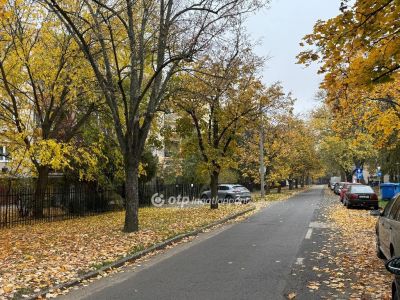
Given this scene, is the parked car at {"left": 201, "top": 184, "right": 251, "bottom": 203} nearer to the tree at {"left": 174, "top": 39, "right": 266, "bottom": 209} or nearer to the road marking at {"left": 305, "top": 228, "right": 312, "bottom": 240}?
the tree at {"left": 174, "top": 39, "right": 266, "bottom": 209}

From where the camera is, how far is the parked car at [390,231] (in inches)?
294

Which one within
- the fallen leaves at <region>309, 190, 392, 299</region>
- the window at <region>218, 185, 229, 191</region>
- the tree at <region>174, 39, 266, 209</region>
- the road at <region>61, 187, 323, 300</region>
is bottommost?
the road at <region>61, 187, 323, 300</region>

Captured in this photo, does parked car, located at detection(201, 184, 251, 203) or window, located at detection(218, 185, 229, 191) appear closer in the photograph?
parked car, located at detection(201, 184, 251, 203)

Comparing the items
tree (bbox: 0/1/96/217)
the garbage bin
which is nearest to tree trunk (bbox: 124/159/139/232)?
tree (bbox: 0/1/96/217)

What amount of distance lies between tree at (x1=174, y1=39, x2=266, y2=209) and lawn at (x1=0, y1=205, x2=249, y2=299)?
7.56 metres

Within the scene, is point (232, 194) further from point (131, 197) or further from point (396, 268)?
point (396, 268)

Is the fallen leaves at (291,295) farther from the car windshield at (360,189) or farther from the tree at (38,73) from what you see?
the car windshield at (360,189)

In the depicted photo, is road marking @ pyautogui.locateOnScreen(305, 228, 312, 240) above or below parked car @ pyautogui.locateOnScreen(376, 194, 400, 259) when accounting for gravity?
below

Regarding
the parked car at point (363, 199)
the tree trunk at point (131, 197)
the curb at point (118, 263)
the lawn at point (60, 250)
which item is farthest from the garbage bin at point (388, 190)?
the tree trunk at point (131, 197)

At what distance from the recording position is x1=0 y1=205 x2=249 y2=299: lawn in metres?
7.93

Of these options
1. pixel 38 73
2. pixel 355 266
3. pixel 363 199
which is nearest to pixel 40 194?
pixel 38 73

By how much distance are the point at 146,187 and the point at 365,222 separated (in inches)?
701

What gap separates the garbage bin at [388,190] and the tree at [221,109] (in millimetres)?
Answer: 12365

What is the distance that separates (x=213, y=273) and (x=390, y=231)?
3.38m
